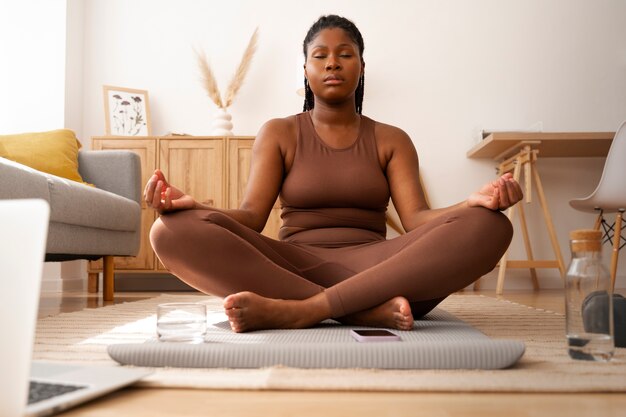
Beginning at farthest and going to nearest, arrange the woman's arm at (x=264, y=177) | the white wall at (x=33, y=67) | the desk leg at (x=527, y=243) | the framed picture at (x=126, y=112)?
the framed picture at (x=126, y=112) → the white wall at (x=33, y=67) → the desk leg at (x=527, y=243) → the woman's arm at (x=264, y=177)

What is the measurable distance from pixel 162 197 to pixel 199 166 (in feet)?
7.62

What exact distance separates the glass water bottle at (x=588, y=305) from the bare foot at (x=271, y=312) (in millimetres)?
492

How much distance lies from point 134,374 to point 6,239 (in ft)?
1.23

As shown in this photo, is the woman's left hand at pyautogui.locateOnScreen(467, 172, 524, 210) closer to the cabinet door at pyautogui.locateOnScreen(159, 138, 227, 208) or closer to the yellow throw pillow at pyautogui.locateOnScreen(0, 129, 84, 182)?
the yellow throw pillow at pyautogui.locateOnScreen(0, 129, 84, 182)

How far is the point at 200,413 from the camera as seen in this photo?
29.0 inches

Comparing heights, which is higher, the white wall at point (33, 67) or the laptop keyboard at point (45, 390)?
the white wall at point (33, 67)

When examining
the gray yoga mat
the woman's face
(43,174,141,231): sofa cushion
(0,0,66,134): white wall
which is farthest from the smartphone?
(0,0,66,134): white wall

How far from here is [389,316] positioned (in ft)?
4.29

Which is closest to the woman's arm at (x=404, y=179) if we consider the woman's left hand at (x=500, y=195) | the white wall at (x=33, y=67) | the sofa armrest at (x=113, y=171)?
the woman's left hand at (x=500, y=195)

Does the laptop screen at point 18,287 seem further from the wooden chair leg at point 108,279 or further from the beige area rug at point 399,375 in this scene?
the wooden chair leg at point 108,279

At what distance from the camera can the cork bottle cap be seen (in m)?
1.05

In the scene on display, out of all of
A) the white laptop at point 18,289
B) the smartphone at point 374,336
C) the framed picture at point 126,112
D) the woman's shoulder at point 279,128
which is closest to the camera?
the white laptop at point 18,289

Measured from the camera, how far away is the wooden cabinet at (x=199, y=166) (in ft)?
11.8

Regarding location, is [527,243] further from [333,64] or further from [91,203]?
[91,203]
